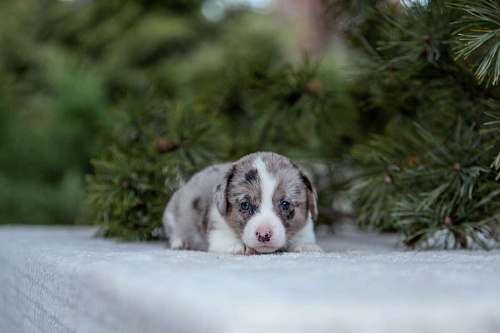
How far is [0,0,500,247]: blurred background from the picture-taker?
5.61ft

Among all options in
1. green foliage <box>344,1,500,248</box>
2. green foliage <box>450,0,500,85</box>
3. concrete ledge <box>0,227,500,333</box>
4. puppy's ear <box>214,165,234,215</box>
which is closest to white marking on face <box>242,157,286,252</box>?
puppy's ear <box>214,165,234,215</box>

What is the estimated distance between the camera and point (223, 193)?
5.59 ft

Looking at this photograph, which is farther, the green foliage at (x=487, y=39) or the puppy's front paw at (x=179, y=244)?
the puppy's front paw at (x=179, y=244)

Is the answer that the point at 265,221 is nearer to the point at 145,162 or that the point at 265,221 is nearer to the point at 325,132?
the point at 145,162

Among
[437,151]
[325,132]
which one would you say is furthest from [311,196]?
[325,132]

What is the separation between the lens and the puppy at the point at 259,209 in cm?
158

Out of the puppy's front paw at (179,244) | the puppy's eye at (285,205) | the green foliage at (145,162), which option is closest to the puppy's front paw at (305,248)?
the puppy's eye at (285,205)

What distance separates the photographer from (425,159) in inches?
71.8

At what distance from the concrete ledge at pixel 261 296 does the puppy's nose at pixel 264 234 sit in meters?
0.27

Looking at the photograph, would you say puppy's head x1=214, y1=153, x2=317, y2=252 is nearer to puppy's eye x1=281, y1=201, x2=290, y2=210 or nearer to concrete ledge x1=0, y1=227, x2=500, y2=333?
puppy's eye x1=281, y1=201, x2=290, y2=210

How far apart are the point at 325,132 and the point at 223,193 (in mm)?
866

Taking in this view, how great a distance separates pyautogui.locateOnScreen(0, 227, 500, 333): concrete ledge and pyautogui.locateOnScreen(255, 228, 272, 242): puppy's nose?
10.7 inches

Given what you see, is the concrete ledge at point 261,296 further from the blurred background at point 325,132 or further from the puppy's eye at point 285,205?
the blurred background at point 325,132

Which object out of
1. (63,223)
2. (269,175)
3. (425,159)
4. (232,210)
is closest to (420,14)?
(425,159)
